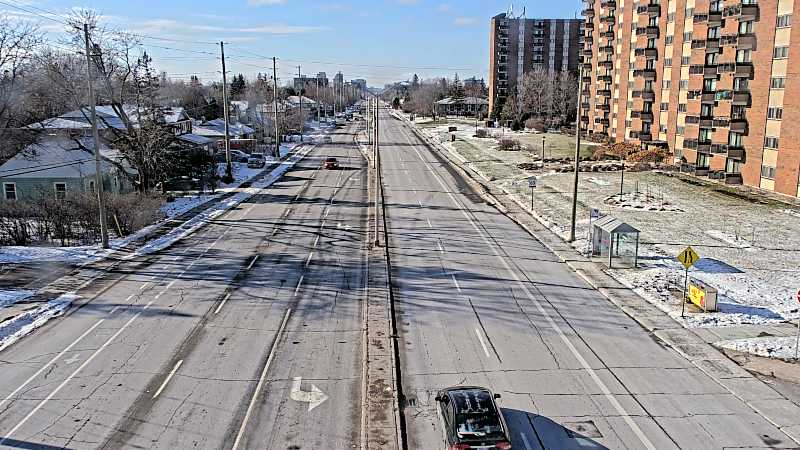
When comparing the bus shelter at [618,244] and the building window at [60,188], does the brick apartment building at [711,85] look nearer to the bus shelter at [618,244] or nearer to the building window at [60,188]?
the bus shelter at [618,244]

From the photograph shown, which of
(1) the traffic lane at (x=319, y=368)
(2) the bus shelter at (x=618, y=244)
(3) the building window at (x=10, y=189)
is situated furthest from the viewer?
(3) the building window at (x=10, y=189)

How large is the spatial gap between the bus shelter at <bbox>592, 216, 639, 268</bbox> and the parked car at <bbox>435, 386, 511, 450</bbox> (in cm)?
1654

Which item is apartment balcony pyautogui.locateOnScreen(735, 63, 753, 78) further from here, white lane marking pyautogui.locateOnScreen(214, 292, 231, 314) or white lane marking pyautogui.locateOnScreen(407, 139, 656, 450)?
white lane marking pyautogui.locateOnScreen(214, 292, 231, 314)

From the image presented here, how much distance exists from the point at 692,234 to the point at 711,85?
3173cm

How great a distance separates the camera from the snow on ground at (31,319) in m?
20.5

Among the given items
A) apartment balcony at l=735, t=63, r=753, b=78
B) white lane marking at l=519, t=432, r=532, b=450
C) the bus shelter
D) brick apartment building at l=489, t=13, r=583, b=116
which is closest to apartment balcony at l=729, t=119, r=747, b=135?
apartment balcony at l=735, t=63, r=753, b=78

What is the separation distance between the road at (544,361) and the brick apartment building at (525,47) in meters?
126

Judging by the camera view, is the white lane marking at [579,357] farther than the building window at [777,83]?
No

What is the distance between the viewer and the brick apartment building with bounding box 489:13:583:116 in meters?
151

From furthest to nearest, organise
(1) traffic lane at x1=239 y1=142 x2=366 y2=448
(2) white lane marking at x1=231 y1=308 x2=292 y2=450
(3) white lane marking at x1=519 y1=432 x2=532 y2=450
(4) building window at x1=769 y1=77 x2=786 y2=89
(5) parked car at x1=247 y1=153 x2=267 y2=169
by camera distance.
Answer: (5) parked car at x1=247 y1=153 x2=267 y2=169 → (4) building window at x1=769 y1=77 x2=786 y2=89 → (1) traffic lane at x1=239 y1=142 x2=366 y2=448 → (2) white lane marking at x1=231 y1=308 x2=292 y2=450 → (3) white lane marking at x1=519 y1=432 x2=532 y2=450

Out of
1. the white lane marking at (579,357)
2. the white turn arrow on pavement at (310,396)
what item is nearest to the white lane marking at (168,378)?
the white turn arrow on pavement at (310,396)

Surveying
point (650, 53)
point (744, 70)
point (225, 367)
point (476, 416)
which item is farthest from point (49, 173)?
point (650, 53)

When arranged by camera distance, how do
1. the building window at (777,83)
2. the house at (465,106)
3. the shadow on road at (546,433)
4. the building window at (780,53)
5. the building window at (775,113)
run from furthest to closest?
1. the house at (465,106)
2. the building window at (775,113)
3. the building window at (777,83)
4. the building window at (780,53)
5. the shadow on road at (546,433)

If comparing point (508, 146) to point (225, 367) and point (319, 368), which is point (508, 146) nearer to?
point (319, 368)
